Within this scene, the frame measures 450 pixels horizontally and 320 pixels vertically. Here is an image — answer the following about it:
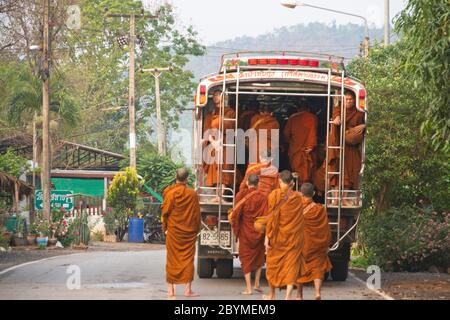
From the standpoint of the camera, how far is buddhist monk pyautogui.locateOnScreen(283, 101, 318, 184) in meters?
18.2

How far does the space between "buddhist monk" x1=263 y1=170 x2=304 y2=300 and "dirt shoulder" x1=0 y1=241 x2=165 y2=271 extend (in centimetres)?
855

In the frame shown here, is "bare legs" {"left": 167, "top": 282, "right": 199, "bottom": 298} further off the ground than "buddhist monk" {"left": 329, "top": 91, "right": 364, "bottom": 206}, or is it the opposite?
"buddhist monk" {"left": 329, "top": 91, "right": 364, "bottom": 206}

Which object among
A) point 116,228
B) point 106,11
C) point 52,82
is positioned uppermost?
point 106,11

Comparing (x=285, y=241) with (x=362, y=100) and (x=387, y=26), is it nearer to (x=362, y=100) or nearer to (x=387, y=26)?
(x=362, y=100)

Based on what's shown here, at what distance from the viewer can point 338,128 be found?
57.2 feet

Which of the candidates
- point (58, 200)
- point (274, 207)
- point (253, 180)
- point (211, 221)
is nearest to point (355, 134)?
point (253, 180)

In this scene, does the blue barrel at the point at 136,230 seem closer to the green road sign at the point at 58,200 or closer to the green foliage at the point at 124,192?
the green foliage at the point at 124,192

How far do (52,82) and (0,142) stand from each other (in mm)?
6460

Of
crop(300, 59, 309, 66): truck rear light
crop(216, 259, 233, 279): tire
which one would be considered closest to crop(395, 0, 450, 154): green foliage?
crop(300, 59, 309, 66): truck rear light

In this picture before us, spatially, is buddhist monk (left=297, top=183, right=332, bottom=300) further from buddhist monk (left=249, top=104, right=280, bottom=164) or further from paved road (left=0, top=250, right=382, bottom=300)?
buddhist monk (left=249, top=104, right=280, bottom=164)

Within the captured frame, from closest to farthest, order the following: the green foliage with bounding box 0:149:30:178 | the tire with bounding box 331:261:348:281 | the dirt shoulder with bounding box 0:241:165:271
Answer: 1. the tire with bounding box 331:261:348:281
2. the dirt shoulder with bounding box 0:241:165:271
3. the green foliage with bounding box 0:149:30:178
